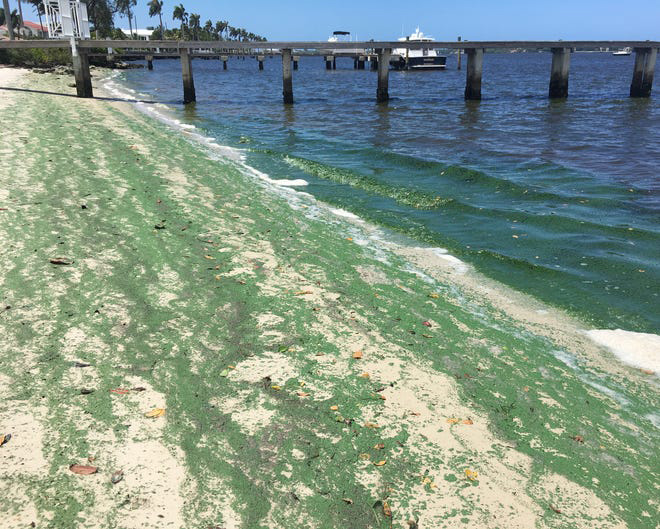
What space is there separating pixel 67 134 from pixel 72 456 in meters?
13.2

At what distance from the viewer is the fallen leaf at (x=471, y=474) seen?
3370mm

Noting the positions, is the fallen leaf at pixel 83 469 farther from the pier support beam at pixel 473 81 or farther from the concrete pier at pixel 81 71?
the pier support beam at pixel 473 81

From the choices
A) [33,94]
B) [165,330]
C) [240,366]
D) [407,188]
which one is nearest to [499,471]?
[240,366]

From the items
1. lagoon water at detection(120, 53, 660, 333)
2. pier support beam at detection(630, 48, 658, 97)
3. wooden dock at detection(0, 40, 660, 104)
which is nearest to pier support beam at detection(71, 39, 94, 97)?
wooden dock at detection(0, 40, 660, 104)

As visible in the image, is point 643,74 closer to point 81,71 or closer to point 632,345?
point 81,71

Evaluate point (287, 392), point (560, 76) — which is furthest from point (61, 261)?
point (560, 76)

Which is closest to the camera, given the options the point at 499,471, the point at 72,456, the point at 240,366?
the point at 72,456

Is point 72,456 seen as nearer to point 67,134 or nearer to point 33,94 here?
point 67,134

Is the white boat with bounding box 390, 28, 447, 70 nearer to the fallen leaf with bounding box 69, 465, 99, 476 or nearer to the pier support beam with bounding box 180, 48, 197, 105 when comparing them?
the pier support beam with bounding box 180, 48, 197, 105

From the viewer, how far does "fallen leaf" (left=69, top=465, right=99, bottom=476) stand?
10.2 feet

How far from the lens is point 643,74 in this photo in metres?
37.1

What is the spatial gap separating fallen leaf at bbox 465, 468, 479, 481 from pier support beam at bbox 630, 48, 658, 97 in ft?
136

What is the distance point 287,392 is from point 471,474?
1.46m

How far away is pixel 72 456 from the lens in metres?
3.22
